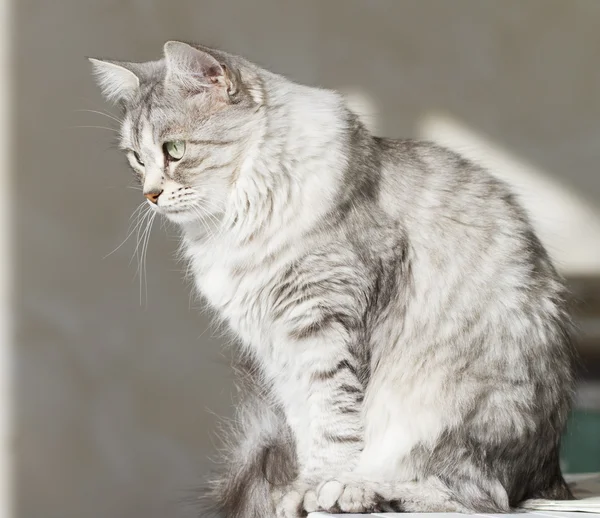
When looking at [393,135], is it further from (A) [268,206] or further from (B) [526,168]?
(A) [268,206]

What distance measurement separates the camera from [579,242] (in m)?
3.98

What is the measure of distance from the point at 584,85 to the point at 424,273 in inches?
104

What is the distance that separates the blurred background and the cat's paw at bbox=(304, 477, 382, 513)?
60.5 inches

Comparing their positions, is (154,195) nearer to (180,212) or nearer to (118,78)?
(180,212)

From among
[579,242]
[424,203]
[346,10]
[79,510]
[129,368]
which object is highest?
[346,10]

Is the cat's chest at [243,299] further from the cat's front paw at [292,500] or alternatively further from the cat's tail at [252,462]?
the cat's front paw at [292,500]

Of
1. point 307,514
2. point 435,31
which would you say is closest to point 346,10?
point 435,31

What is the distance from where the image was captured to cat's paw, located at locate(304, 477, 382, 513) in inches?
61.7

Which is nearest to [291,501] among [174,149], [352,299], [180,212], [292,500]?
[292,500]

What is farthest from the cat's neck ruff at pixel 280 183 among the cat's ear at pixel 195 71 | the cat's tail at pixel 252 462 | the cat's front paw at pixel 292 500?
the cat's front paw at pixel 292 500

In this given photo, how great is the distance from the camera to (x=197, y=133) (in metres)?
1.80

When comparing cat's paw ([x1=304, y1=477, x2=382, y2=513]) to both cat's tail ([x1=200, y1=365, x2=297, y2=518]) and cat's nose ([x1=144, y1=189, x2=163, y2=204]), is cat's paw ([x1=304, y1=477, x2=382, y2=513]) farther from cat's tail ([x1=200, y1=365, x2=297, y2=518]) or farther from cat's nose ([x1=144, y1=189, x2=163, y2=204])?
cat's nose ([x1=144, y1=189, x2=163, y2=204])

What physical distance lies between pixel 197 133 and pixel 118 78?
1.09ft

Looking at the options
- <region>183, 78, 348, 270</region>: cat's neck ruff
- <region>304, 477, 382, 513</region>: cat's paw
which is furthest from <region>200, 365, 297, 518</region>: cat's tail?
<region>183, 78, 348, 270</region>: cat's neck ruff
